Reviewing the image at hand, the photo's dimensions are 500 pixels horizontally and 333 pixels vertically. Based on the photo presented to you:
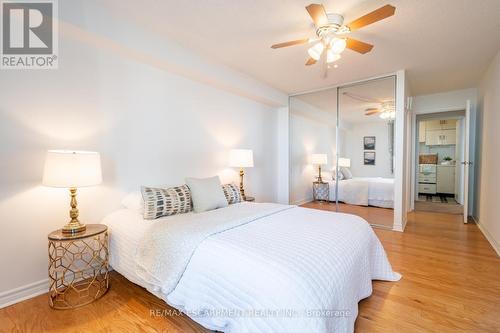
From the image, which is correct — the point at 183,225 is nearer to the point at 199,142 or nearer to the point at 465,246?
the point at 199,142

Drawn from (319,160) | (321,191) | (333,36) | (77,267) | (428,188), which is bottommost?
(77,267)

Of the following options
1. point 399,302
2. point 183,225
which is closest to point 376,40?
point 399,302

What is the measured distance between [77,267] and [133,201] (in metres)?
0.74

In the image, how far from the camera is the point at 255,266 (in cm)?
129

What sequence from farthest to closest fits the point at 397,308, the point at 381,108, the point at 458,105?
the point at 458,105, the point at 381,108, the point at 397,308

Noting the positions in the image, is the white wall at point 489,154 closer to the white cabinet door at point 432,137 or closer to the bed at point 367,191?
the bed at point 367,191

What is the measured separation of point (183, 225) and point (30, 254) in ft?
4.27

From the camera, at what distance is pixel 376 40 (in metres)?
2.67

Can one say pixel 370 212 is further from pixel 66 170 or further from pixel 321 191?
pixel 66 170

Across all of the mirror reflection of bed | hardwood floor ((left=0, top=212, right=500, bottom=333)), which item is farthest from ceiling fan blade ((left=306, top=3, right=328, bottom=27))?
the mirror reflection of bed

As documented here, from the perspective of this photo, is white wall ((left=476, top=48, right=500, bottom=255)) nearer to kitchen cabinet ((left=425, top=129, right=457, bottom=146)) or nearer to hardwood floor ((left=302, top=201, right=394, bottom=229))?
hardwood floor ((left=302, top=201, right=394, bottom=229))

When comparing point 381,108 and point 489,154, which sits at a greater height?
point 381,108

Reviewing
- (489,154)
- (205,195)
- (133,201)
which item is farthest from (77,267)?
(489,154)

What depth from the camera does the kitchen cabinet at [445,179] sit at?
268 inches
